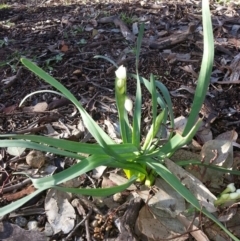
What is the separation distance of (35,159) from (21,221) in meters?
0.24

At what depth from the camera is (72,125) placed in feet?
5.55

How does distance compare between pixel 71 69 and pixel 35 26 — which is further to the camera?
pixel 35 26

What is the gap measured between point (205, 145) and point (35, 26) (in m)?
1.64

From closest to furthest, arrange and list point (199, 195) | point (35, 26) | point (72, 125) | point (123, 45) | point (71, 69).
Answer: point (199, 195) → point (72, 125) → point (71, 69) → point (123, 45) → point (35, 26)

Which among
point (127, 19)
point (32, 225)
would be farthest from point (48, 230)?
point (127, 19)

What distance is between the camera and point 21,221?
1.34 metres

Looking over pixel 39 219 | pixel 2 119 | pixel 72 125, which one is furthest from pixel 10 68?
pixel 39 219

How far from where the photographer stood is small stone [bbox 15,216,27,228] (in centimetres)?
134

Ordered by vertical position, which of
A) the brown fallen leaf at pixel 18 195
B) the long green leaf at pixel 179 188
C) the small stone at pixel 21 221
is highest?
the long green leaf at pixel 179 188

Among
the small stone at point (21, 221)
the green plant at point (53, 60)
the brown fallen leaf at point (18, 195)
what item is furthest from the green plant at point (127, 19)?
the small stone at point (21, 221)

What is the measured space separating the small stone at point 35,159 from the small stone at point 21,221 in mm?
218

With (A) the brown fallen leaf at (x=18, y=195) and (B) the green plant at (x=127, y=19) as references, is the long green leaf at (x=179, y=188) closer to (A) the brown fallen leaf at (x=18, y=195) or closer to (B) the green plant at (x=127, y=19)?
(A) the brown fallen leaf at (x=18, y=195)

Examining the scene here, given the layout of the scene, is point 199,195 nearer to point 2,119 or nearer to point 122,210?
point 122,210

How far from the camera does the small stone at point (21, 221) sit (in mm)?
1337
